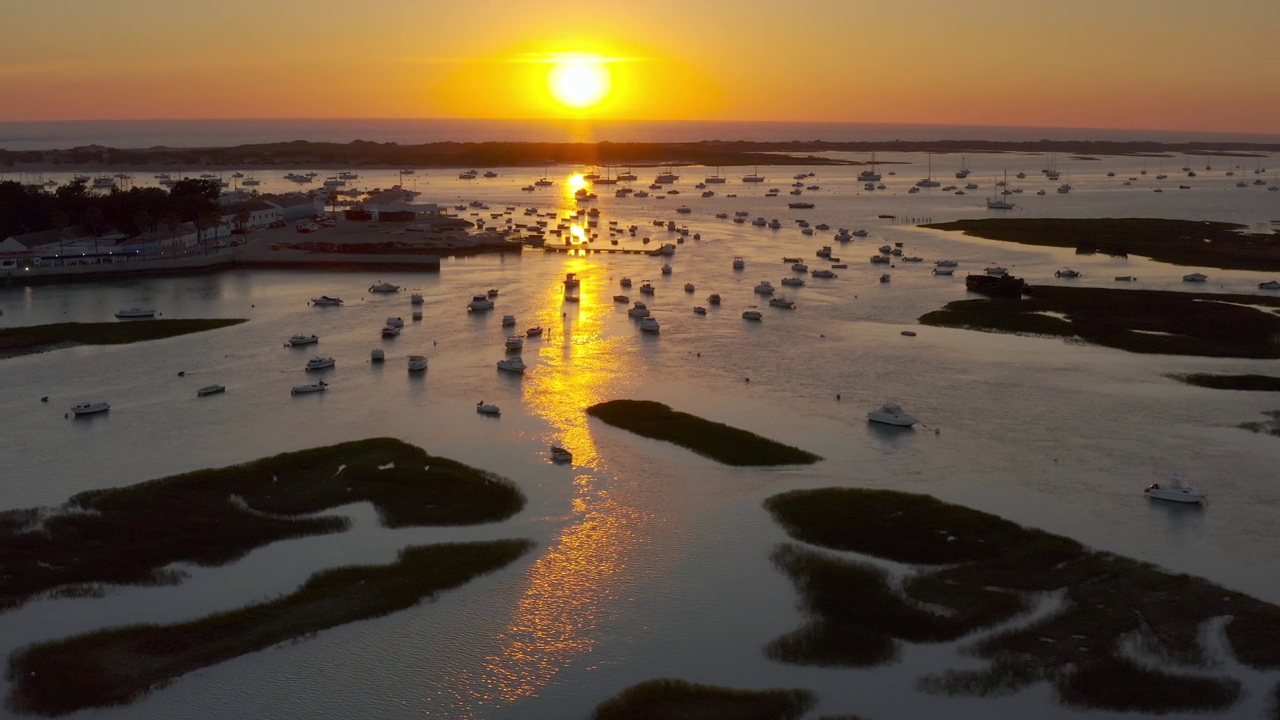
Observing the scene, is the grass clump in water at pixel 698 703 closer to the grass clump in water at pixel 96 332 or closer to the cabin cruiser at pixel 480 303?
the grass clump in water at pixel 96 332

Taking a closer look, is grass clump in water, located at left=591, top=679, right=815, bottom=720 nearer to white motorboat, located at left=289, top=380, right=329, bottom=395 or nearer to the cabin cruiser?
white motorboat, located at left=289, top=380, right=329, bottom=395

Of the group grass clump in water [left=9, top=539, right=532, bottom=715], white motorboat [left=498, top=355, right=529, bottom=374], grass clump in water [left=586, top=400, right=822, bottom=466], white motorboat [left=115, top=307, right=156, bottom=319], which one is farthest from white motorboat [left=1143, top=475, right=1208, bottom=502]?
white motorboat [left=115, top=307, right=156, bottom=319]

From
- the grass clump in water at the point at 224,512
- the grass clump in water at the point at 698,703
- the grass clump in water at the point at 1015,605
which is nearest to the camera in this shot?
the grass clump in water at the point at 698,703

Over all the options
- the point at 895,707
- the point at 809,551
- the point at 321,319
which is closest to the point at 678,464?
the point at 809,551

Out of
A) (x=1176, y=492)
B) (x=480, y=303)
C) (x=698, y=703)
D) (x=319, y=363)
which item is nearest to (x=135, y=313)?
(x=319, y=363)

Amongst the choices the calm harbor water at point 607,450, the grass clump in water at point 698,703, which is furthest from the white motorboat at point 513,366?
the grass clump in water at point 698,703

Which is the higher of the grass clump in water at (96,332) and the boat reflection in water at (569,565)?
the grass clump in water at (96,332)

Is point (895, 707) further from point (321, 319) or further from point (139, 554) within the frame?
point (321, 319)

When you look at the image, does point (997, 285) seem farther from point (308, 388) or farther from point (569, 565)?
point (569, 565)
